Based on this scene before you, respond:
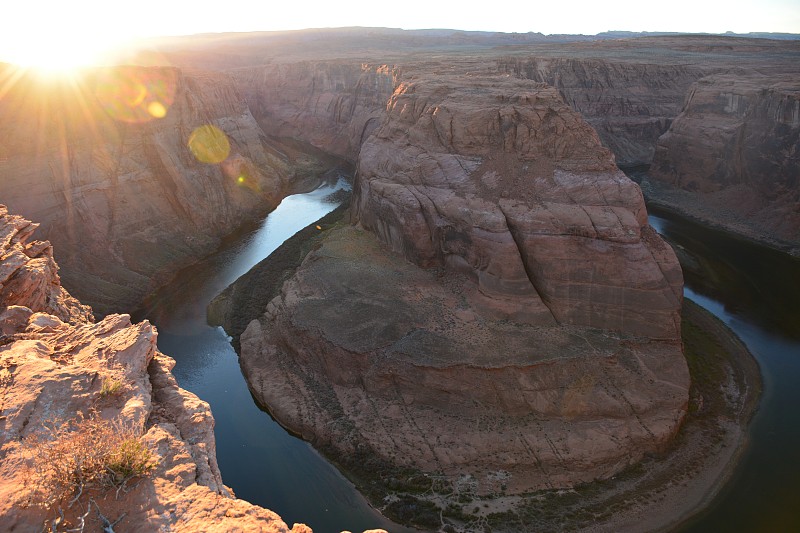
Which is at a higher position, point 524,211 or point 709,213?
point 524,211

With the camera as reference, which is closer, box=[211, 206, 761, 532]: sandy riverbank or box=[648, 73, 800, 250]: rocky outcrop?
box=[211, 206, 761, 532]: sandy riverbank

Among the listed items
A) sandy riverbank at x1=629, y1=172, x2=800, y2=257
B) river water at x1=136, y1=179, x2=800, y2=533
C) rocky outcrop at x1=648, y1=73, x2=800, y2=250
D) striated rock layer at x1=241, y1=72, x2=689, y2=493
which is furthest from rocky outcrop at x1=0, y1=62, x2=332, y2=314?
rocky outcrop at x1=648, y1=73, x2=800, y2=250

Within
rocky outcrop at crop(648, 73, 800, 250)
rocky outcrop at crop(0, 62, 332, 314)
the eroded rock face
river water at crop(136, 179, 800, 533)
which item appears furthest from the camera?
rocky outcrop at crop(648, 73, 800, 250)

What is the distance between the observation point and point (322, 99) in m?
85.5

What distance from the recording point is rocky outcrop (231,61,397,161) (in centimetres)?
7406

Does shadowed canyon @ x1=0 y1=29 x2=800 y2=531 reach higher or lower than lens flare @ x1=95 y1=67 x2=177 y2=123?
lower

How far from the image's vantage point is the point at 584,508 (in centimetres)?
2044

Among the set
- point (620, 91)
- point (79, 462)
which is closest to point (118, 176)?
point (79, 462)

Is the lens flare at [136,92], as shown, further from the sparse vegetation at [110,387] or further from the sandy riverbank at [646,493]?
the sparse vegetation at [110,387]

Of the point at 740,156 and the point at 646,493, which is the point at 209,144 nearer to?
the point at 646,493

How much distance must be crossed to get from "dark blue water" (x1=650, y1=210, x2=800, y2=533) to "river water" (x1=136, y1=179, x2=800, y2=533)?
0.06 meters

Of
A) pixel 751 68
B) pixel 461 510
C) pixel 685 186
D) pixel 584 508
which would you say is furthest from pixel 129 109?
pixel 751 68

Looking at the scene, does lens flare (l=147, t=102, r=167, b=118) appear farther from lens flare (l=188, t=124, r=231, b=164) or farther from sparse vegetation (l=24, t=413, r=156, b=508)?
sparse vegetation (l=24, t=413, r=156, b=508)

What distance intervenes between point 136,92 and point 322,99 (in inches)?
1694
